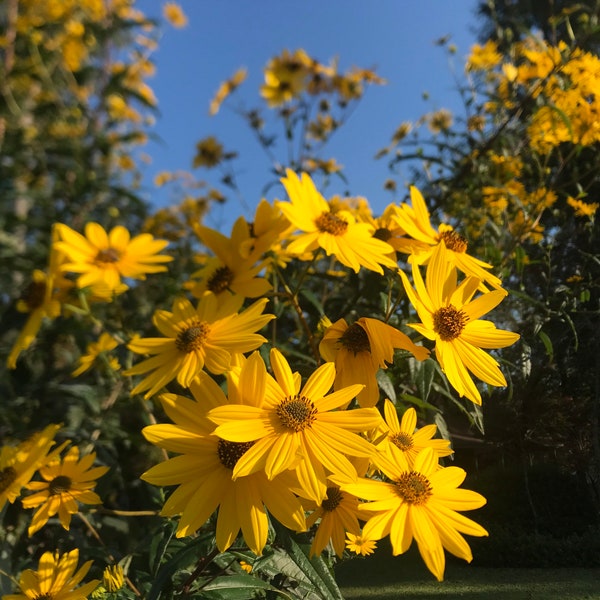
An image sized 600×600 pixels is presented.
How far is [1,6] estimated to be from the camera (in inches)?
120

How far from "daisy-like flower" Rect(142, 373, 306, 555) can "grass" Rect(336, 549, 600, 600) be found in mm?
199

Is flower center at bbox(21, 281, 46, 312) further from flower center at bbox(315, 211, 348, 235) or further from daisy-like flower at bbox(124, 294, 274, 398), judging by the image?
flower center at bbox(315, 211, 348, 235)

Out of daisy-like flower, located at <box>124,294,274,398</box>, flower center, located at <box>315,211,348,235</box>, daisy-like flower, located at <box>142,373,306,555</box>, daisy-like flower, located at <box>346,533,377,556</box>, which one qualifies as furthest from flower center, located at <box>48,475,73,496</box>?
flower center, located at <box>315,211,348,235</box>

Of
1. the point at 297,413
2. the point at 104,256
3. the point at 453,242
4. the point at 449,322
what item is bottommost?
the point at 297,413

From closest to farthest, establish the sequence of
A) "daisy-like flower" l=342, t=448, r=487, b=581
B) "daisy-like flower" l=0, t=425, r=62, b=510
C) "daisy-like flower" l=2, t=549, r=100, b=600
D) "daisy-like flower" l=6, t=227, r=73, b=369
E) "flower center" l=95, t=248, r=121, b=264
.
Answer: "daisy-like flower" l=342, t=448, r=487, b=581 → "daisy-like flower" l=2, t=549, r=100, b=600 → "daisy-like flower" l=0, t=425, r=62, b=510 → "daisy-like flower" l=6, t=227, r=73, b=369 → "flower center" l=95, t=248, r=121, b=264

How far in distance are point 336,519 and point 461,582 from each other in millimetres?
179

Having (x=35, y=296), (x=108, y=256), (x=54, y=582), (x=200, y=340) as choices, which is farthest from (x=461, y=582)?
(x=35, y=296)

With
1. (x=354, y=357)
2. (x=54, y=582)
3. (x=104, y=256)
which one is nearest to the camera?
(x=354, y=357)

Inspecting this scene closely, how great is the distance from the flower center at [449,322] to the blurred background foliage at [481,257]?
0.32ft

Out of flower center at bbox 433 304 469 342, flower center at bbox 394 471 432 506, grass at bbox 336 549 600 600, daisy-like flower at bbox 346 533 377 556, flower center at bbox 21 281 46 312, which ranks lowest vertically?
grass at bbox 336 549 600 600

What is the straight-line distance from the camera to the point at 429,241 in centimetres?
78

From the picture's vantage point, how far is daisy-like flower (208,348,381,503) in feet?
1.59

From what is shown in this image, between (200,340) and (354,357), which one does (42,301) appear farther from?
(354,357)

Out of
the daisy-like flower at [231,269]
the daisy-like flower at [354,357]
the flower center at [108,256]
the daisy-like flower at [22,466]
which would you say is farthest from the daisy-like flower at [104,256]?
the daisy-like flower at [354,357]
